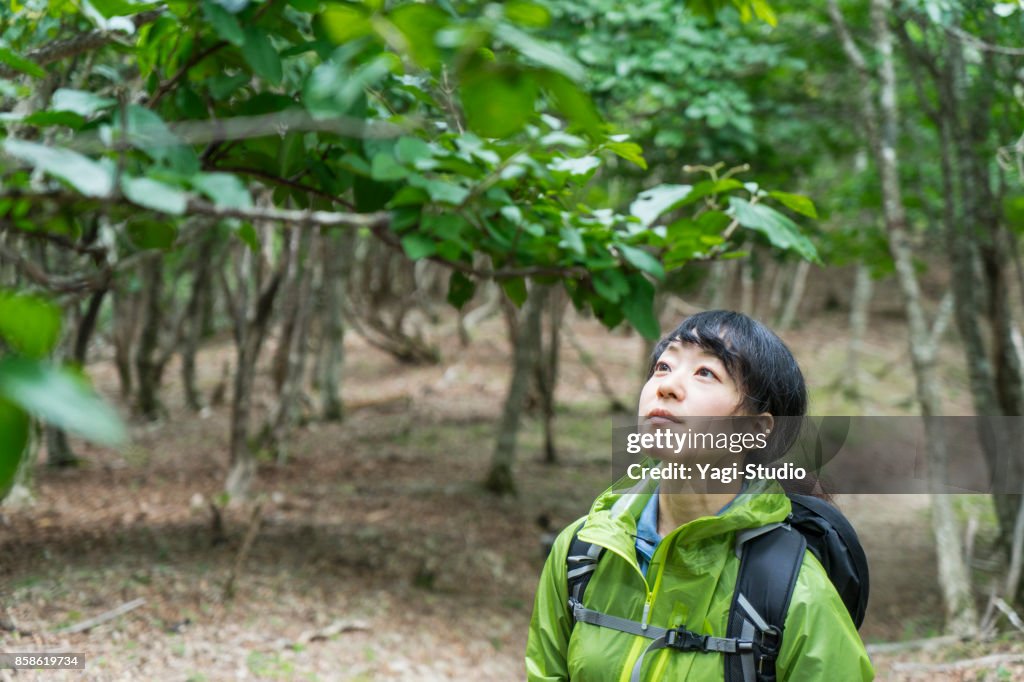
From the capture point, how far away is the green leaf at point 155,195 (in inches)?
43.9

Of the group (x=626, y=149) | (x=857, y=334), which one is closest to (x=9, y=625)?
(x=626, y=149)

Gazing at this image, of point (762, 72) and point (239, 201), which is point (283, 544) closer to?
point (239, 201)

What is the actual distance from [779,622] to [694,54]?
4859 mm

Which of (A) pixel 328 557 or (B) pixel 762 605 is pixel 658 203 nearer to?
(B) pixel 762 605

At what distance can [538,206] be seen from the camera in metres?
2.29

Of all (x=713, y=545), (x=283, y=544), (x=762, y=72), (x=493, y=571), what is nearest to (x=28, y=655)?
(x=283, y=544)

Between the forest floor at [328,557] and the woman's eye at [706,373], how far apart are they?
2184 mm

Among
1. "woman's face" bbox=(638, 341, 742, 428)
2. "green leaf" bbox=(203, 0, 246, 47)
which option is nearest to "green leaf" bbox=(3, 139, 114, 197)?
"green leaf" bbox=(203, 0, 246, 47)

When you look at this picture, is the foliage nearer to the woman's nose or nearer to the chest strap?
the woman's nose

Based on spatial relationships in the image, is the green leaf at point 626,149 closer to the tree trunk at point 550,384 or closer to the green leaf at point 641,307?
the green leaf at point 641,307

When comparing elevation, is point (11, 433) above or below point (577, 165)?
below

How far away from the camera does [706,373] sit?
66.5 inches

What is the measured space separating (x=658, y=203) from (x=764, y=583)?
130cm

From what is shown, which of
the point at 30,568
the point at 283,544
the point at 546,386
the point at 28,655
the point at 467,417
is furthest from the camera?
the point at 467,417
